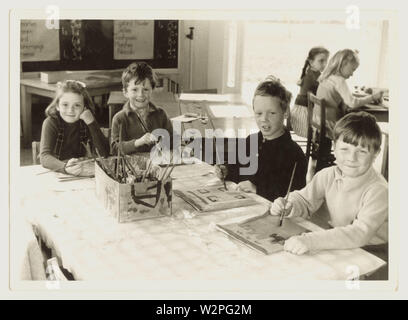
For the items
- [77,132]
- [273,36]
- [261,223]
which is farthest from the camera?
[77,132]

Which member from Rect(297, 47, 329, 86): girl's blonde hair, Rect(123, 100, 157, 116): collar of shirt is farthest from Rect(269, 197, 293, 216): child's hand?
Rect(123, 100, 157, 116): collar of shirt

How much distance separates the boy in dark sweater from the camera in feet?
4.29

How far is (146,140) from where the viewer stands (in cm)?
141

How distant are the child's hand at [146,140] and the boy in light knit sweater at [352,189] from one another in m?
0.47

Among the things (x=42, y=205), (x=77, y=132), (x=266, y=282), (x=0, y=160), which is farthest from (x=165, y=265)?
(x=77, y=132)

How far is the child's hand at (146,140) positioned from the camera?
138cm

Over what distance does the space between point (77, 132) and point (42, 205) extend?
306 mm

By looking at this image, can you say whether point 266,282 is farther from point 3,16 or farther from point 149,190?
point 3,16

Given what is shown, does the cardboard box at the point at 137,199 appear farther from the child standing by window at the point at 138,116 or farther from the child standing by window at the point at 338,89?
the child standing by window at the point at 338,89

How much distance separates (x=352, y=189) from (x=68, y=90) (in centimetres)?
79

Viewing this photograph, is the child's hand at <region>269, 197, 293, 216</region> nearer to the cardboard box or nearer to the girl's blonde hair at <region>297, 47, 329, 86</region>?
the cardboard box

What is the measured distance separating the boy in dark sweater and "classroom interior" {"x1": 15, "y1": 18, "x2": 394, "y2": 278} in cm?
3

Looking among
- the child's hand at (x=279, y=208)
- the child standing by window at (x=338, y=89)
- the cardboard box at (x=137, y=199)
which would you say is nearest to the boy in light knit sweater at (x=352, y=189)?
the child's hand at (x=279, y=208)
